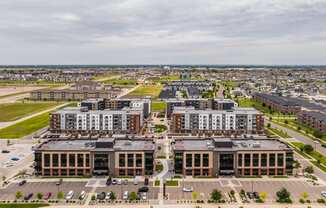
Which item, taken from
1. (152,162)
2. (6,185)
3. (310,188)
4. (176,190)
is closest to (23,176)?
(6,185)

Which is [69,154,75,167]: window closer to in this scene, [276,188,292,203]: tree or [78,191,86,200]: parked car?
[78,191,86,200]: parked car

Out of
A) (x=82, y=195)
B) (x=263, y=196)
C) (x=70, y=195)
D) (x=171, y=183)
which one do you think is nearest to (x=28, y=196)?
(x=70, y=195)

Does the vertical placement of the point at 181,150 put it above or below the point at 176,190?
above

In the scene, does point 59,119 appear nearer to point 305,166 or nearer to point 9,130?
point 9,130

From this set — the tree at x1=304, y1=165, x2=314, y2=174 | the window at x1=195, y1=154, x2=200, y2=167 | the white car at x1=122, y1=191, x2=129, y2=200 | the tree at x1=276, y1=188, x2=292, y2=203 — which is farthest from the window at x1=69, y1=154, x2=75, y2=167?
the tree at x1=304, y1=165, x2=314, y2=174

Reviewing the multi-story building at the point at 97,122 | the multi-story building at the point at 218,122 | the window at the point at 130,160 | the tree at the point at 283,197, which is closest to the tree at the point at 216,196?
the tree at the point at 283,197

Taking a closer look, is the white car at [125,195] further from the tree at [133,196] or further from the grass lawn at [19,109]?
the grass lawn at [19,109]

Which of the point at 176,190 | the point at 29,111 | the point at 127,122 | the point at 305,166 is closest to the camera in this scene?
the point at 176,190
